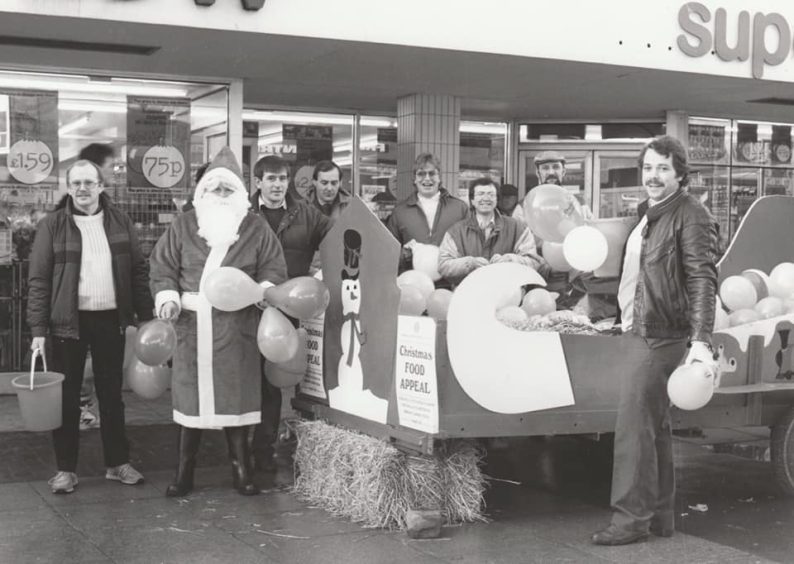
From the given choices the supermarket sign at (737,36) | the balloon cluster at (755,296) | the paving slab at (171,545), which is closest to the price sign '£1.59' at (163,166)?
the supermarket sign at (737,36)

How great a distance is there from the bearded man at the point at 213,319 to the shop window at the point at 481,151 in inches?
311

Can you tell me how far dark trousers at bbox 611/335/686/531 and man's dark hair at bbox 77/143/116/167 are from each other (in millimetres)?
6594

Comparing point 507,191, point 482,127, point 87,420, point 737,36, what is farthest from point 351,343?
point 482,127

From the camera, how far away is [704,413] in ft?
21.9

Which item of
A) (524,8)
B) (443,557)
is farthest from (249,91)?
(443,557)

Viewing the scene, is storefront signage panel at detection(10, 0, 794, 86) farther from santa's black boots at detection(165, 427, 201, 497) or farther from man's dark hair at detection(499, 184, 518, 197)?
santa's black boots at detection(165, 427, 201, 497)

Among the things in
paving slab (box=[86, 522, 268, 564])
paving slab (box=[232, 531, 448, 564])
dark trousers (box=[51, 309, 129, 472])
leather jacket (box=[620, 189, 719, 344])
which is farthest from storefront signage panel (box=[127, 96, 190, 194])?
leather jacket (box=[620, 189, 719, 344])

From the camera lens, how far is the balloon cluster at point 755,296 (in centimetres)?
698

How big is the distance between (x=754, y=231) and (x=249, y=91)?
654cm

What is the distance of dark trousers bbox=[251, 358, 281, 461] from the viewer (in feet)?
24.7

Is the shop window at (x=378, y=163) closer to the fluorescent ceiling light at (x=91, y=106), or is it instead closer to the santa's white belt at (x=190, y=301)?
the fluorescent ceiling light at (x=91, y=106)

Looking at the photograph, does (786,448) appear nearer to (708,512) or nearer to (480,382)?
(708,512)

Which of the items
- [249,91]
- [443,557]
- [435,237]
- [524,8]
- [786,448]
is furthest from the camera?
[249,91]

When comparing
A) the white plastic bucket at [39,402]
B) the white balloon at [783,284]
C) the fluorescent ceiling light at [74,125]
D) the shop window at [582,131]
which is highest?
the shop window at [582,131]
